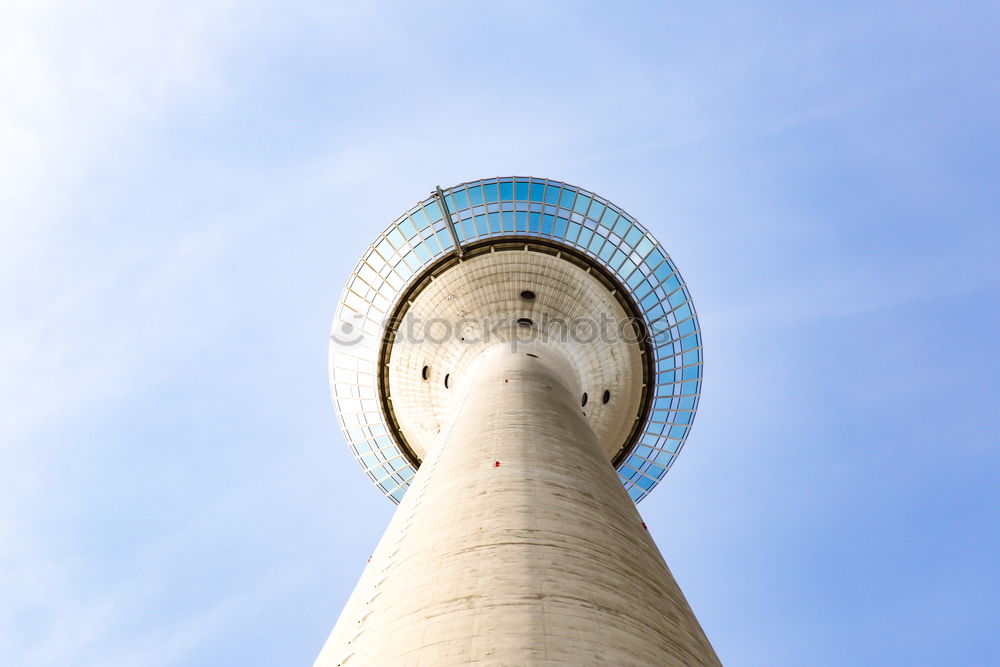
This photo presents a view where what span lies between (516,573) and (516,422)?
741cm

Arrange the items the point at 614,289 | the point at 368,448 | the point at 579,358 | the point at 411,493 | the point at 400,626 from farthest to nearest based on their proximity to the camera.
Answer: the point at 368,448 → the point at 614,289 → the point at 579,358 → the point at 411,493 → the point at 400,626

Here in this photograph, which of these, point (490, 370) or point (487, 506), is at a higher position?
point (490, 370)

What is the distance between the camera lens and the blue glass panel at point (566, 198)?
103 feet

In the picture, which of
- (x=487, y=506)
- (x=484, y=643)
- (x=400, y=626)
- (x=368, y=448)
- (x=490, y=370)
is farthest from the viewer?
(x=368, y=448)

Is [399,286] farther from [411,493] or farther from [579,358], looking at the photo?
[411,493]

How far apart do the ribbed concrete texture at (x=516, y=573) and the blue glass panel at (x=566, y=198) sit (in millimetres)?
16855

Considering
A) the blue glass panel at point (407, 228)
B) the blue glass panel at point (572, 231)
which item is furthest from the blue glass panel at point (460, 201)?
the blue glass panel at point (572, 231)

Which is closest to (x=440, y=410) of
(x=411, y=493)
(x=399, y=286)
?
(x=399, y=286)

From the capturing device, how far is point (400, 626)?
8.62 metres

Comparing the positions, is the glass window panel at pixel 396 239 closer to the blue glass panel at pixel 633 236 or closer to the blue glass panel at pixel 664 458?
the blue glass panel at pixel 633 236

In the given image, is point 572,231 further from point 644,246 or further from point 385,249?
point 385,249

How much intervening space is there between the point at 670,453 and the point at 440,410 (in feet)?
47.7

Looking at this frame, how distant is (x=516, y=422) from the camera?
1653 centimetres

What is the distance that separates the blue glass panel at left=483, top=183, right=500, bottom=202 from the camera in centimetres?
3125
